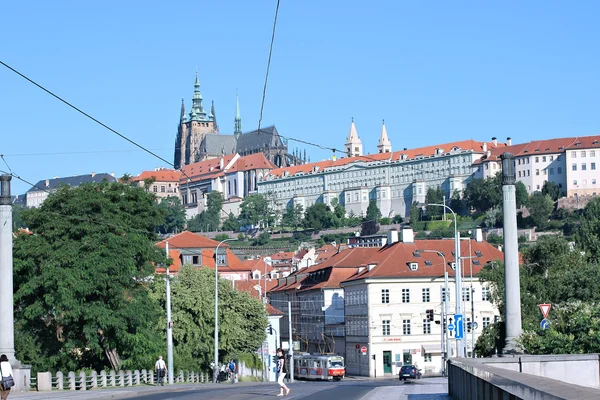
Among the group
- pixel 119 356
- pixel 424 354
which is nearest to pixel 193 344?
pixel 119 356

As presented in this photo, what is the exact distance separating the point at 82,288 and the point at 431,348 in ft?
147

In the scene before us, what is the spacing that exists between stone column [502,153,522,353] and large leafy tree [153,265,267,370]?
26.8 metres

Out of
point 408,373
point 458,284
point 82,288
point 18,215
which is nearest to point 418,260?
point 408,373

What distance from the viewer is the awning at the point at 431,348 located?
81375 millimetres

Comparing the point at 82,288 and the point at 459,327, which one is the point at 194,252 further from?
Answer: the point at 459,327

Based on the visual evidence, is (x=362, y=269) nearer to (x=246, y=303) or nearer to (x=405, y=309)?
(x=405, y=309)

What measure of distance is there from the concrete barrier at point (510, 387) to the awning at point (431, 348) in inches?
2342

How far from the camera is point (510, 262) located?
992 inches

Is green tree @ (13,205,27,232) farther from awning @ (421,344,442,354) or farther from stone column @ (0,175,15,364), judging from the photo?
awning @ (421,344,442,354)

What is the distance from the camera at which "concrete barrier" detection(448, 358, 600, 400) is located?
8844 mm

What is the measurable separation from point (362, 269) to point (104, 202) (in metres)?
44.1

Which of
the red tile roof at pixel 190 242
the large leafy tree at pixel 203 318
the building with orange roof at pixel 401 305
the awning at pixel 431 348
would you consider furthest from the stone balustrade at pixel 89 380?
the red tile roof at pixel 190 242

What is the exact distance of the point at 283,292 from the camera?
359 feet

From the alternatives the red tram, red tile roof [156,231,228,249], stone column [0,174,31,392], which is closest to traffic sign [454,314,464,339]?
stone column [0,174,31,392]
